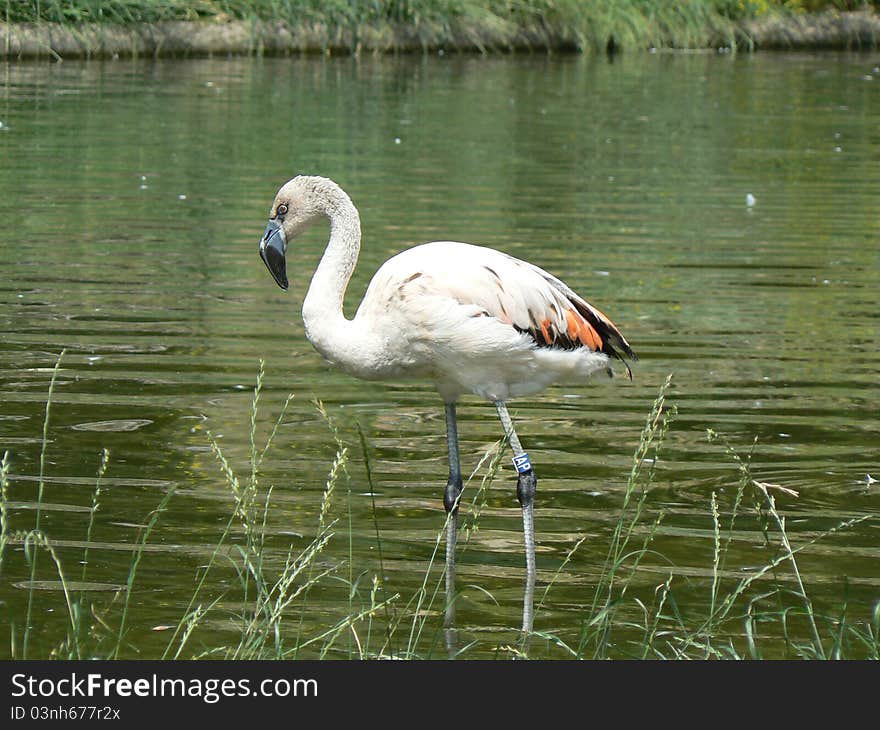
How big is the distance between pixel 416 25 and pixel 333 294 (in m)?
24.1

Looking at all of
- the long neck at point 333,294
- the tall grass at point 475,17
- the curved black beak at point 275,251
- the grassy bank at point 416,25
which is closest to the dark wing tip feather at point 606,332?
the long neck at point 333,294

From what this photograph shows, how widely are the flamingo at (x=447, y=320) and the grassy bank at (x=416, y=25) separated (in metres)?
19.6

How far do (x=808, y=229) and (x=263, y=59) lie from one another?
15893 millimetres

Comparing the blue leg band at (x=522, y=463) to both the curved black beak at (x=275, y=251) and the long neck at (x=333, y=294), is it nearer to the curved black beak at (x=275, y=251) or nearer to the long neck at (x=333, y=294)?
the long neck at (x=333, y=294)

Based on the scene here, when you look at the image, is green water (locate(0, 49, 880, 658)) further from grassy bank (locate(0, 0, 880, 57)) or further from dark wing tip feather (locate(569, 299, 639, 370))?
grassy bank (locate(0, 0, 880, 57))

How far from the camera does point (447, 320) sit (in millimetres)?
5305

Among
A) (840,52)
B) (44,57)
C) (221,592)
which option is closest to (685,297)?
(221,592)

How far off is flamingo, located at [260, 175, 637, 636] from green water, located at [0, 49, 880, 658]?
54 centimetres

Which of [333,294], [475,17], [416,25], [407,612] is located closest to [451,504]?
[407,612]

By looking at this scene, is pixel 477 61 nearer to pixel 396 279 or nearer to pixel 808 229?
pixel 808 229

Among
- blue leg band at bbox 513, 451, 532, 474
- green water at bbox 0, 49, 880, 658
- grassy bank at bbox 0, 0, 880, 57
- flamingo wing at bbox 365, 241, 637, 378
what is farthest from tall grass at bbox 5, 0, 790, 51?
blue leg band at bbox 513, 451, 532, 474

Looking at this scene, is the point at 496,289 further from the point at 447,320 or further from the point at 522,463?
the point at 522,463

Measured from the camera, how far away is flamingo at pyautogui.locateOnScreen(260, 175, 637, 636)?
5.30 meters

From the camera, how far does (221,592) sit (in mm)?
5281
